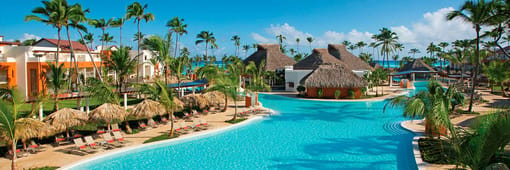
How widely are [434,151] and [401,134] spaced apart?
3.00 m

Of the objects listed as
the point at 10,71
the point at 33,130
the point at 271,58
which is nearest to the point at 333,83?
the point at 271,58

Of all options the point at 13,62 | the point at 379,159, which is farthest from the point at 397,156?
the point at 13,62

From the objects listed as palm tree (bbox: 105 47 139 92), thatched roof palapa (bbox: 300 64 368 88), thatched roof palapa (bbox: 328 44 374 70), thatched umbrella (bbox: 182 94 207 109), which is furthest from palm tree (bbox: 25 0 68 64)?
thatched roof palapa (bbox: 328 44 374 70)

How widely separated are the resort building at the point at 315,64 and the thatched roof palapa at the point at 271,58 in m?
3.04

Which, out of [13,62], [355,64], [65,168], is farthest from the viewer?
[355,64]

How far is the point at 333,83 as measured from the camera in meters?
25.8

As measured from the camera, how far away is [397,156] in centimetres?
1058

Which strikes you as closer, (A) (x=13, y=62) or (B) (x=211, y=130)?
(B) (x=211, y=130)

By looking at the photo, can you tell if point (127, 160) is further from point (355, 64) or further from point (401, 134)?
point (355, 64)

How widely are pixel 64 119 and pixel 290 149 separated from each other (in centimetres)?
815

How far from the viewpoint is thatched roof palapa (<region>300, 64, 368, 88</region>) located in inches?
1011

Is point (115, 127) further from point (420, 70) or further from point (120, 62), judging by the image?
point (420, 70)

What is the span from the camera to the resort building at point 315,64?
30763mm

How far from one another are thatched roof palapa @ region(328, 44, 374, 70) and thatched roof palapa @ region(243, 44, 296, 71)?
6.39 m
